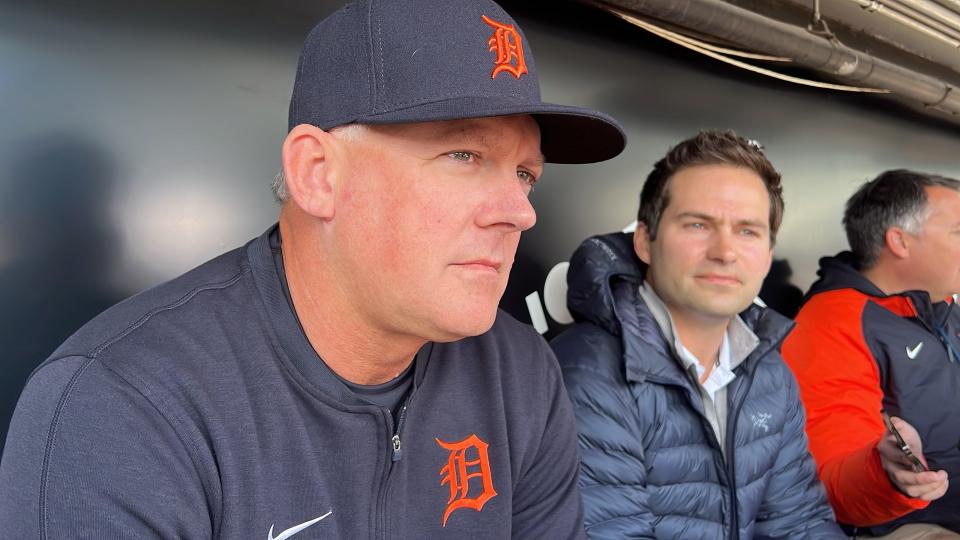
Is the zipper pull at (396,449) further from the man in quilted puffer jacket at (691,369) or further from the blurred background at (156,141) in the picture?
the blurred background at (156,141)

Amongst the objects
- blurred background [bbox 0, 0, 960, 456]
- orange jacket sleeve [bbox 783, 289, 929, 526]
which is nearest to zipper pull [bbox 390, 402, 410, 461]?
blurred background [bbox 0, 0, 960, 456]

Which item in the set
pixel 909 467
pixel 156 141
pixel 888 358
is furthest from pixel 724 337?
pixel 156 141

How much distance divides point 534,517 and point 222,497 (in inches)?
17.7

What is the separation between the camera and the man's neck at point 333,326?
2.53 ft

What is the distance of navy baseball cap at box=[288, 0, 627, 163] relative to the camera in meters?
0.69

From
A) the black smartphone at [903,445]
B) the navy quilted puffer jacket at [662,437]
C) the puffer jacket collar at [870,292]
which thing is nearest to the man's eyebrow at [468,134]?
the navy quilted puffer jacket at [662,437]

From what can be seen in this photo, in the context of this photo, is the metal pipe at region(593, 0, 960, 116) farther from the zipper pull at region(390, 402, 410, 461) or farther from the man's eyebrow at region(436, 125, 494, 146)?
the zipper pull at region(390, 402, 410, 461)

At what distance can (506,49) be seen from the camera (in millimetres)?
747

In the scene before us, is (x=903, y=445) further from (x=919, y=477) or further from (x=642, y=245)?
(x=642, y=245)

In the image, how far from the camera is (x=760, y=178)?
158 centimetres

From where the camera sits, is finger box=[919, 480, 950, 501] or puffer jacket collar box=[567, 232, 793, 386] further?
finger box=[919, 480, 950, 501]

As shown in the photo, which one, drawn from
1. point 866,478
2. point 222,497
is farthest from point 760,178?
point 222,497

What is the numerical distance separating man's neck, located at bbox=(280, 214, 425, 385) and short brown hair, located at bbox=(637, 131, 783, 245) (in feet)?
3.24

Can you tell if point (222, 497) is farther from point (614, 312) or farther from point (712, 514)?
point (712, 514)
